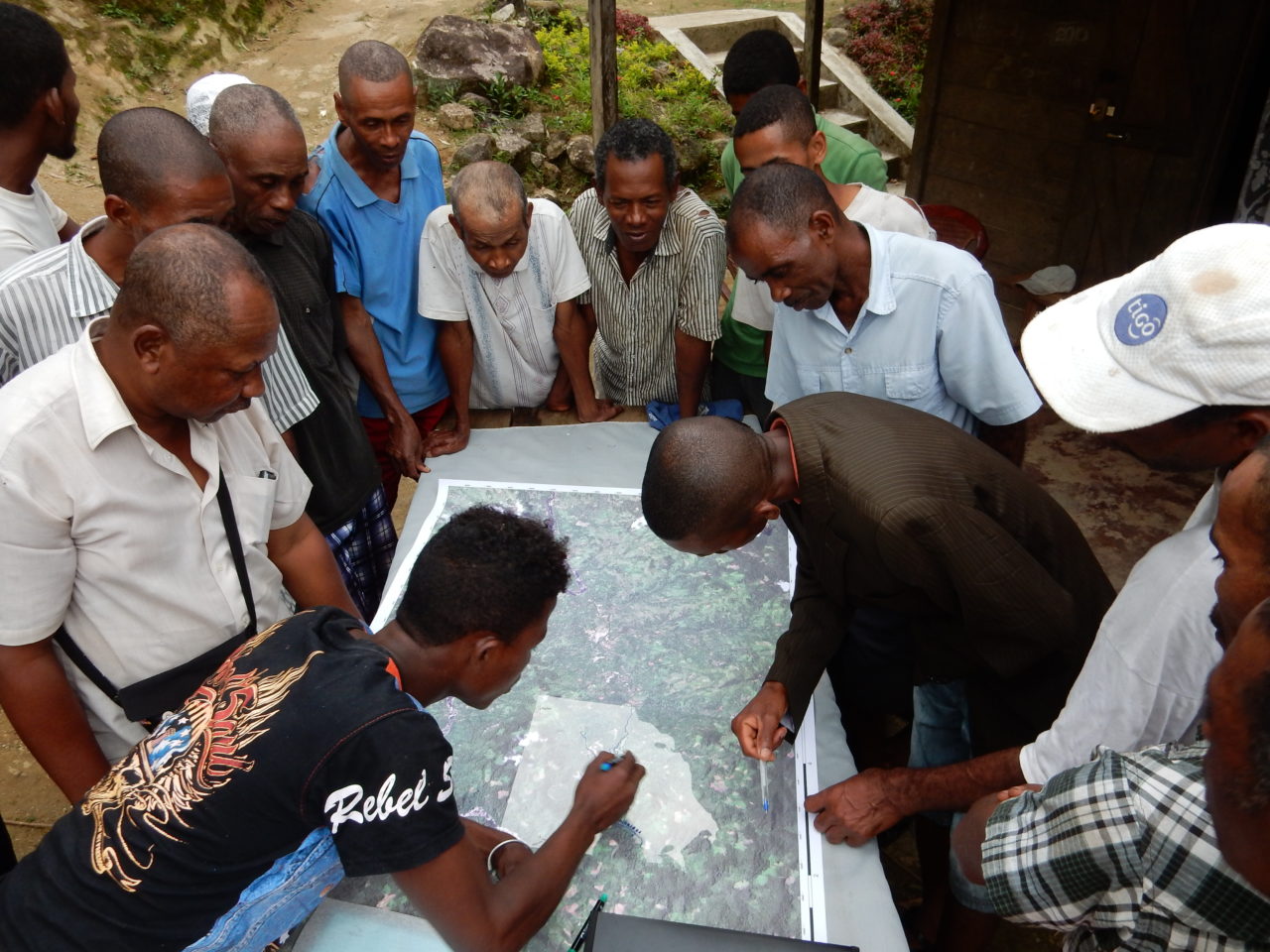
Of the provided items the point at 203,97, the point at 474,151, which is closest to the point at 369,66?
the point at 203,97

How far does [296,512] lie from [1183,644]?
164 cm

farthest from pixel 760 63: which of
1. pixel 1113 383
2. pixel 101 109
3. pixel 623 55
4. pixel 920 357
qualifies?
pixel 623 55

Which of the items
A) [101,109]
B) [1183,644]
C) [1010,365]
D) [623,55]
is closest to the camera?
[1183,644]

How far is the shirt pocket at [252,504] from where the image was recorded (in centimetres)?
170

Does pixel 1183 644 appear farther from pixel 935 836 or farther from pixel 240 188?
pixel 240 188

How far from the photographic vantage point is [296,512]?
6.21 feet

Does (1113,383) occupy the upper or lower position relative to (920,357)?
upper

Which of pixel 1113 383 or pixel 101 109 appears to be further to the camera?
pixel 101 109

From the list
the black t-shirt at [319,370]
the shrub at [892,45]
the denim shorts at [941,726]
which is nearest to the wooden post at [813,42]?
the shrub at [892,45]

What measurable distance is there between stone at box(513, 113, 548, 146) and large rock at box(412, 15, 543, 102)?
56 cm

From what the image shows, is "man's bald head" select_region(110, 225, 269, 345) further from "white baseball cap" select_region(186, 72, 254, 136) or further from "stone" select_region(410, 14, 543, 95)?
"stone" select_region(410, 14, 543, 95)

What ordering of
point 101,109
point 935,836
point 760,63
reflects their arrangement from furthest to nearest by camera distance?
point 101,109 < point 760,63 < point 935,836

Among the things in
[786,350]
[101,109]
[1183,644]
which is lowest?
[101,109]

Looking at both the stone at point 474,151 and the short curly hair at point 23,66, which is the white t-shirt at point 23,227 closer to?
the short curly hair at point 23,66
